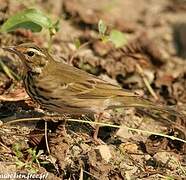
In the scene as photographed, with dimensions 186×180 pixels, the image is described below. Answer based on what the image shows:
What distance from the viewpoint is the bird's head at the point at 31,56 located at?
19.2ft

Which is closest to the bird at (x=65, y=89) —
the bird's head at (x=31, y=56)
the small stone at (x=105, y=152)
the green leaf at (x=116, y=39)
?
the bird's head at (x=31, y=56)

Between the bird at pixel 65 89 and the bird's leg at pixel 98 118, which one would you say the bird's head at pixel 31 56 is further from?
the bird's leg at pixel 98 118

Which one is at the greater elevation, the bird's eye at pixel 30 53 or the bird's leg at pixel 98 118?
the bird's eye at pixel 30 53

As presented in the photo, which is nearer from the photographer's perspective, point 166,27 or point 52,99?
point 52,99

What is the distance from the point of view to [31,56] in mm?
5945

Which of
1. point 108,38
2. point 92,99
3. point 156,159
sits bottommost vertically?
point 156,159

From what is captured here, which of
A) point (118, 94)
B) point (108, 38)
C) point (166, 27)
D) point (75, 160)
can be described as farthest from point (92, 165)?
point (166, 27)

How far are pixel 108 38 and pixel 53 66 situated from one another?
108 cm

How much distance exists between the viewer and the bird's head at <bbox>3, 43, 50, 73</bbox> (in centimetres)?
587

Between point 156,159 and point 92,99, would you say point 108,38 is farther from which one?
point 156,159

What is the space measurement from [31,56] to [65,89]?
17.7 inches

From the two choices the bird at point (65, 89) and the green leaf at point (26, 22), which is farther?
the green leaf at point (26, 22)

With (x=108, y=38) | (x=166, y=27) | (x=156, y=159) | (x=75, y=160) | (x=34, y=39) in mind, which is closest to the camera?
(x=75, y=160)

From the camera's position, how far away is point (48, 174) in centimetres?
528
